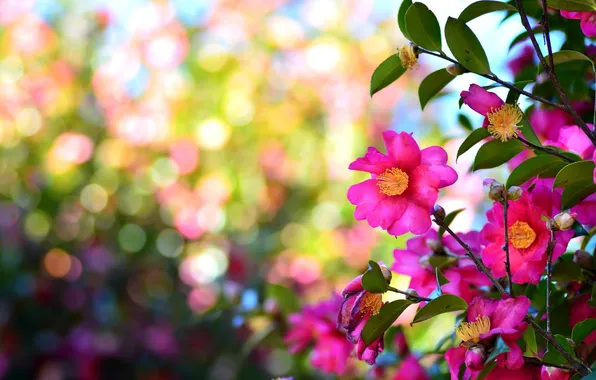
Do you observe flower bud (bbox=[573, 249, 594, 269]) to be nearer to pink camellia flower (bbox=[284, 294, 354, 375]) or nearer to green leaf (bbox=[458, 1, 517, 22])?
green leaf (bbox=[458, 1, 517, 22])

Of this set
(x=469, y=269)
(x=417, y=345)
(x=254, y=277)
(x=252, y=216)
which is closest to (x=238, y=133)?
(x=252, y=216)

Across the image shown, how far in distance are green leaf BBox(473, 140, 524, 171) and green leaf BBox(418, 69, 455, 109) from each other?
0.25 feet

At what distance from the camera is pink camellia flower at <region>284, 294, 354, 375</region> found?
0.88m

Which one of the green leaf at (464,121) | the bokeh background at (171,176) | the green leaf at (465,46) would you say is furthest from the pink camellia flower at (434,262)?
the bokeh background at (171,176)

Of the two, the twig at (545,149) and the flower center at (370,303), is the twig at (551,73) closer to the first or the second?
the twig at (545,149)

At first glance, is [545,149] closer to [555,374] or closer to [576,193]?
[576,193]

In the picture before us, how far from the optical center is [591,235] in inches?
24.5

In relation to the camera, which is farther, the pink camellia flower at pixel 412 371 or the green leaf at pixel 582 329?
the pink camellia flower at pixel 412 371

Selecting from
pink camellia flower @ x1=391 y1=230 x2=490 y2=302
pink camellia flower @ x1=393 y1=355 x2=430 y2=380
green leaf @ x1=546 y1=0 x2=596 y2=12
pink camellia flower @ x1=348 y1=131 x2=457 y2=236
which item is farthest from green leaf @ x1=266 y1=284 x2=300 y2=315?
green leaf @ x1=546 y1=0 x2=596 y2=12

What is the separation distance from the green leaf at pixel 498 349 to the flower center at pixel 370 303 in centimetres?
9

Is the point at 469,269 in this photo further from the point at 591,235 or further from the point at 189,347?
the point at 189,347

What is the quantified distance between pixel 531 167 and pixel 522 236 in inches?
2.1

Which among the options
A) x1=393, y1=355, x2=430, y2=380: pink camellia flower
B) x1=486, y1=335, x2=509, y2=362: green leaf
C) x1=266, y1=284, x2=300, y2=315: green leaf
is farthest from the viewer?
x1=266, y1=284, x2=300, y2=315: green leaf

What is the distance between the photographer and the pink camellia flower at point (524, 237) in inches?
22.0
